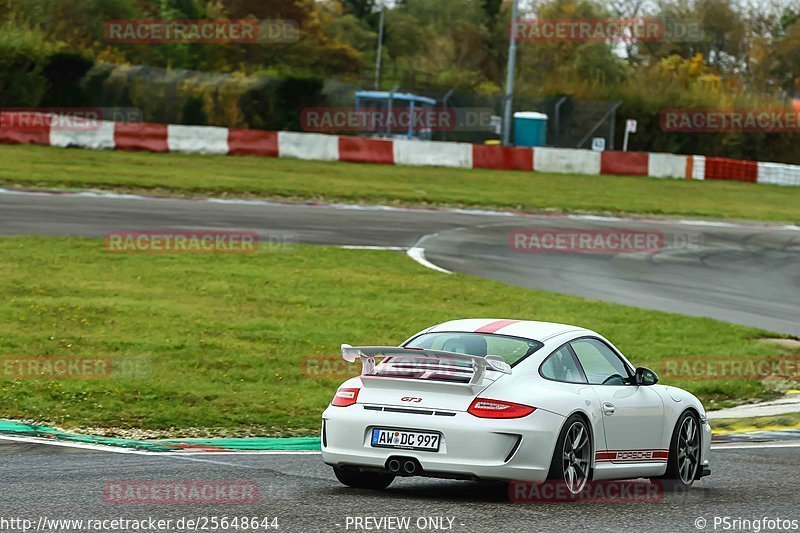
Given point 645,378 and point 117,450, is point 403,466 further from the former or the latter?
point 117,450

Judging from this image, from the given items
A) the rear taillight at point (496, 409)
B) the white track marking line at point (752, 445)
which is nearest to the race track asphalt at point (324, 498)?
the rear taillight at point (496, 409)

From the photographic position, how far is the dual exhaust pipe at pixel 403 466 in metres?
7.90

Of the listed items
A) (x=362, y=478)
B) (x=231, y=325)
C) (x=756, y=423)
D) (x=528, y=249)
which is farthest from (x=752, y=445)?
(x=528, y=249)

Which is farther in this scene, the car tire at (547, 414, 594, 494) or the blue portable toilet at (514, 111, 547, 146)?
the blue portable toilet at (514, 111, 547, 146)

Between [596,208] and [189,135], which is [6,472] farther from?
[189,135]

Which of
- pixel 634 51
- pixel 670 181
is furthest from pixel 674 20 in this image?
pixel 670 181

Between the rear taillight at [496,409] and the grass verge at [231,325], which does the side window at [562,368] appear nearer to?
the rear taillight at [496,409]

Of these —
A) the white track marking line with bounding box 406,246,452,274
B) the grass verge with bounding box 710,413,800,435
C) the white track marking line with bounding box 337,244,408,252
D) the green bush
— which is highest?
the green bush

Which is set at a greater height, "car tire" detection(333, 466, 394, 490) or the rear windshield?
the rear windshield

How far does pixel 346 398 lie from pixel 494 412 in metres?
1.02

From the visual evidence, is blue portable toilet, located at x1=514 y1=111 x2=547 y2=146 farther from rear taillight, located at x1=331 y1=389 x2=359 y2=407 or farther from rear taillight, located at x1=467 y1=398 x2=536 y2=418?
rear taillight, located at x1=467 y1=398 x2=536 y2=418

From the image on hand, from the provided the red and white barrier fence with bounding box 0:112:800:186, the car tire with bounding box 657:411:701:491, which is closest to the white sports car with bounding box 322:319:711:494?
the car tire with bounding box 657:411:701:491

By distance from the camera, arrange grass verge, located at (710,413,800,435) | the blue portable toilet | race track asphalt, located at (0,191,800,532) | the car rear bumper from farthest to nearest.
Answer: the blue portable toilet → grass verge, located at (710,413,800,435) → the car rear bumper → race track asphalt, located at (0,191,800,532)

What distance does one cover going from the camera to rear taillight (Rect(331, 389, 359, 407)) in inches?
324
